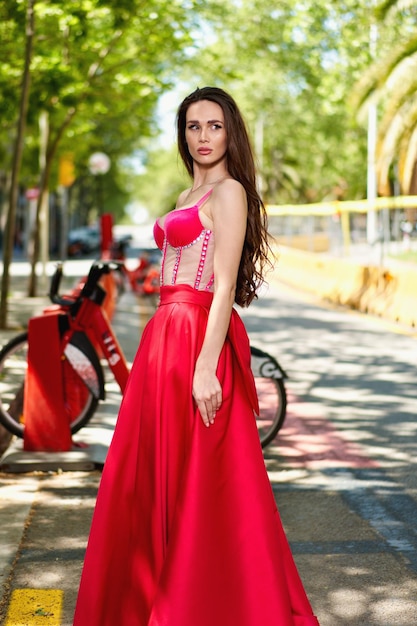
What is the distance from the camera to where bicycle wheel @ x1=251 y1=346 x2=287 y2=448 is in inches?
259

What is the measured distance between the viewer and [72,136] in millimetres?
27938

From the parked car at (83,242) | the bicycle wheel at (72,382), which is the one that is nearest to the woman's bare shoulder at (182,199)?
the bicycle wheel at (72,382)

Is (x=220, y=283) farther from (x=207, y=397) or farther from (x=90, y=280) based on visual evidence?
(x=90, y=280)

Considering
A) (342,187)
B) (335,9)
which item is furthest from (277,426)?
(342,187)

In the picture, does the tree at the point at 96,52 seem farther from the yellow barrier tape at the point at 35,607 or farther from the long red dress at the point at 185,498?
the long red dress at the point at 185,498

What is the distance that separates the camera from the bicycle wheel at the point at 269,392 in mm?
6586

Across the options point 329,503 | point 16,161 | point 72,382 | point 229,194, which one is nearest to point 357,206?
point 16,161

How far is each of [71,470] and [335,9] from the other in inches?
1055

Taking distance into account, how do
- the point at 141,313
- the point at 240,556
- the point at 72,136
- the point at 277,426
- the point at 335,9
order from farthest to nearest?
the point at 335,9 → the point at 72,136 → the point at 141,313 → the point at 277,426 → the point at 240,556

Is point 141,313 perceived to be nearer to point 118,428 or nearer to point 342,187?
point 118,428

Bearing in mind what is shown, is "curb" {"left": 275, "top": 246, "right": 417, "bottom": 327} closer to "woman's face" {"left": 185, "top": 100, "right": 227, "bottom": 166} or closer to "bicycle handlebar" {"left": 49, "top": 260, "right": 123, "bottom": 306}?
"bicycle handlebar" {"left": 49, "top": 260, "right": 123, "bottom": 306}

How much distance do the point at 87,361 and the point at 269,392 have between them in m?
1.15

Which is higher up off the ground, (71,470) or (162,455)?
(162,455)

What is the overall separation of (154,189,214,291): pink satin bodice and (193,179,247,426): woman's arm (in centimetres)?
6
